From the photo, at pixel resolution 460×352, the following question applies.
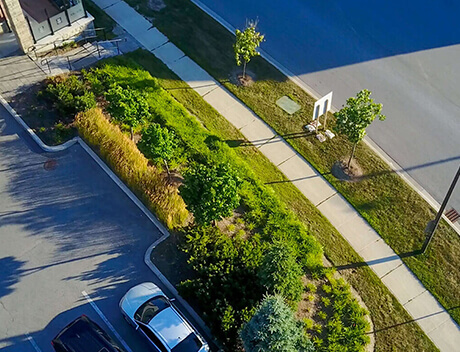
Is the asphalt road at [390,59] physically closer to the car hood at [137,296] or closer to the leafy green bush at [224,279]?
the leafy green bush at [224,279]

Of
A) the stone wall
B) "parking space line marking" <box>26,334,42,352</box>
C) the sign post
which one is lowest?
"parking space line marking" <box>26,334,42,352</box>

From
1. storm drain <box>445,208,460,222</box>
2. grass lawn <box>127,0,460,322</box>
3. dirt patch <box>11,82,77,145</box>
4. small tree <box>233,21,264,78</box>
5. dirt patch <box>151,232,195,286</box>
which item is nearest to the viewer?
dirt patch <box>151,232,195,286</box>

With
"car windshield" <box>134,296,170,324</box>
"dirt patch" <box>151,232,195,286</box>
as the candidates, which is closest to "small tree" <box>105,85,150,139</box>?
"dirt patch" <box>151,232,195,286</box>

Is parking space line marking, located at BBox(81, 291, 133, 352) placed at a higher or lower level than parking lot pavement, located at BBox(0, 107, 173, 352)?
lower

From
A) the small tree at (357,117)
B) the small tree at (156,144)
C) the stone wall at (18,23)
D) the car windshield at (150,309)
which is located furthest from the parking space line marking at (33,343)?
the stone wall at (18,23)

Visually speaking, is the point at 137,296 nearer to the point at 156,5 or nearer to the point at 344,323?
the point at 344,323

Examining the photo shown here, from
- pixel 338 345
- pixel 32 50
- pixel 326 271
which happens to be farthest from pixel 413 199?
pixel 32 50

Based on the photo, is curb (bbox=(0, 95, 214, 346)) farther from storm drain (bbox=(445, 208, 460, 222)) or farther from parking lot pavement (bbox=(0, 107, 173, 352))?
storm drain (bbox=(445, 208, 460, 222))

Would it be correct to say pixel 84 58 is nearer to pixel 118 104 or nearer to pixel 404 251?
pixel 118 104
